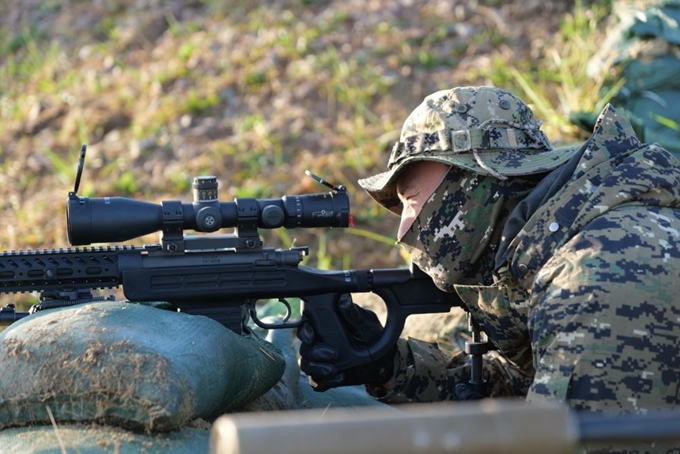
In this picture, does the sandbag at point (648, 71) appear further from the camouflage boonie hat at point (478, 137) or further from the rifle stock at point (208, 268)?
the rifle stock at point (208, 268)

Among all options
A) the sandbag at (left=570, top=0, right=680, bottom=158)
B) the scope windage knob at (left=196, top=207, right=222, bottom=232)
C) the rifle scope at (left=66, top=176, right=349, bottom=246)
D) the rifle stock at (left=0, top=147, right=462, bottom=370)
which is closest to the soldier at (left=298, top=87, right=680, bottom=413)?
the rifle stock at (left=0, top=147, right=462, bottom=370)

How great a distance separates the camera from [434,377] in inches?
169

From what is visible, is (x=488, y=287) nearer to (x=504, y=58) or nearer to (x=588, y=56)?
(x=588, y=56)

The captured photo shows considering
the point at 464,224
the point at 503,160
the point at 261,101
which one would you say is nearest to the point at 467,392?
the point at 464,224

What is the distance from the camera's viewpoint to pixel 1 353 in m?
3.20

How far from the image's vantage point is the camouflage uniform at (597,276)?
2.89m

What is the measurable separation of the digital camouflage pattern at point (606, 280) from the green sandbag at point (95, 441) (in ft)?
3.41

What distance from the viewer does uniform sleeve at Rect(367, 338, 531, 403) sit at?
4.22 m

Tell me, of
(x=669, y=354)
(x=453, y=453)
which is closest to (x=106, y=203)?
(x=669, y=354)

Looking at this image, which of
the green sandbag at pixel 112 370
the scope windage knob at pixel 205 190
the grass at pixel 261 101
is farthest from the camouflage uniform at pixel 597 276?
the grass at pixel 261 101

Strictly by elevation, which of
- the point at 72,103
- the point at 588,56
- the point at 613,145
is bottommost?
the point at 72,103

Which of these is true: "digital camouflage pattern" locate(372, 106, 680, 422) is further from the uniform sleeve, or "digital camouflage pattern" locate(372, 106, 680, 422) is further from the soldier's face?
the uniform sleeve

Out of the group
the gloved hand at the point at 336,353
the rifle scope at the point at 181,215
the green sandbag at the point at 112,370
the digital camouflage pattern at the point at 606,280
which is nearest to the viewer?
the digital camouflage pattern at the point at 606,280

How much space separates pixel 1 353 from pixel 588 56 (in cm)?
554
